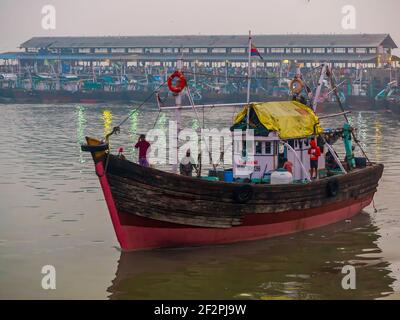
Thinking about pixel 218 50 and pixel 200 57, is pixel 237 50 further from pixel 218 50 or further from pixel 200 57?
pixel 200 57

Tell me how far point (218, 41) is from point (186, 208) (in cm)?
13463

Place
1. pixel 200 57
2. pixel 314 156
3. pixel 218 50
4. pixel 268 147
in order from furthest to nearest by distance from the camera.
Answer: pixel 218 50 → pixel 200 57 → pixel 314 156 → pixel 268 147

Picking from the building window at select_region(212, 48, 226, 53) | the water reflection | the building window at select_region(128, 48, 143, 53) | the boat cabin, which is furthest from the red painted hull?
the building window at select_region(128, 48, 143, 53)

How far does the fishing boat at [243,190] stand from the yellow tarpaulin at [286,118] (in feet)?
0.12

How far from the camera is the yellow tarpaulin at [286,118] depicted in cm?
2717

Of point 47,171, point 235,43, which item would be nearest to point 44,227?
point 47,171

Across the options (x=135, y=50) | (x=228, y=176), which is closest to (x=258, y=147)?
(x=228, y=176)

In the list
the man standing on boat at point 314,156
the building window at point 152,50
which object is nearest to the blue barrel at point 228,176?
the man standing on boat at point 314,156

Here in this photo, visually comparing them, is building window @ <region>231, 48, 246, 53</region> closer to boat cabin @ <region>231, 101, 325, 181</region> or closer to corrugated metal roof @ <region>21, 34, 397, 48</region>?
corrugated metal roof @ <region>21, 34, 397, 48</region>

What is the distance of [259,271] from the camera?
23.4 metres

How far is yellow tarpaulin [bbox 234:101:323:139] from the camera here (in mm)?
27172

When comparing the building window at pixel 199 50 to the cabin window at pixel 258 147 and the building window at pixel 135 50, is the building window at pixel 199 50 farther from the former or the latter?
the cabin window at pixel 258 147

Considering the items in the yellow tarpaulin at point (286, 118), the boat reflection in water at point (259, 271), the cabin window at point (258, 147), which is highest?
the yellow tarpaulin at point (286, 118)

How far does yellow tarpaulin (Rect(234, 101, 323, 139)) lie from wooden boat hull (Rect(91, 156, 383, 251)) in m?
2.03
